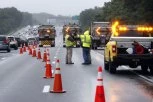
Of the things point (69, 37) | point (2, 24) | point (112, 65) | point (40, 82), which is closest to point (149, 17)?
point (69, 37)

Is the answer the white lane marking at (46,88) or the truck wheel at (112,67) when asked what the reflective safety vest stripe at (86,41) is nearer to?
the truck wheel at (112,67)

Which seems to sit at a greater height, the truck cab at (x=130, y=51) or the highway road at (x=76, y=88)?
the truck cab at (x=130, y=51)

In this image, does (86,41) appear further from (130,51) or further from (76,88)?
(76,88)

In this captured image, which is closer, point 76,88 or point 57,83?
point 57,83

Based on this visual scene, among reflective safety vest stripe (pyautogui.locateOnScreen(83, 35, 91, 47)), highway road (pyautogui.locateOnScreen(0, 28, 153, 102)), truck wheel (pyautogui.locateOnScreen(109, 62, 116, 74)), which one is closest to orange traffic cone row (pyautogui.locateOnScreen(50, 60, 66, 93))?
highway road (pyautogui.locateOnScreen(0, 28, 153, 102))

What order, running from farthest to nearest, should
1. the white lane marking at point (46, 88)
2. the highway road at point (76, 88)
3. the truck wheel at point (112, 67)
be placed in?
the truck wheel at point (112, 67), the white lane marking at point (46, 88), the highway road at point (76, 88)

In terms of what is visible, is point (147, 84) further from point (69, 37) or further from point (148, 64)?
point (69, 37)

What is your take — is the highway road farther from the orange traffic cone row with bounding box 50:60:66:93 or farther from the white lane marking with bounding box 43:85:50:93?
the orange traffic cone row with bounding box 50:60:66:93

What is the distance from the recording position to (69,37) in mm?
30453

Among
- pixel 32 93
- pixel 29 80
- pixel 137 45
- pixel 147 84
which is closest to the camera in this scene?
pixel 32 93

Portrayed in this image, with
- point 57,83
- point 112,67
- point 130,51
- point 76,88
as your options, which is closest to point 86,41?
point 112,67

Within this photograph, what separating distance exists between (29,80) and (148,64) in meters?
5.27

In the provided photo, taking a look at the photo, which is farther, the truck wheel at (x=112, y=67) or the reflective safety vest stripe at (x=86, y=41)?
the reflective safety vest stripe at (x=86, y=41)

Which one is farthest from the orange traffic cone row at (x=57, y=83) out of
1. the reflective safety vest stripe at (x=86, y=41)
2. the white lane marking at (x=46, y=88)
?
the reflective safety vest stripe at (x=86, y=41)
